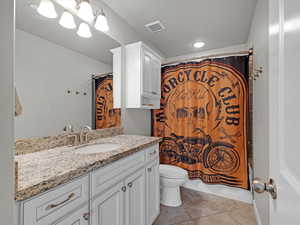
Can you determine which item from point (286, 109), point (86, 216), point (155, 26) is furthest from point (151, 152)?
point (155, 26)

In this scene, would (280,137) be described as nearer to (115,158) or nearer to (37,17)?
(115,158)

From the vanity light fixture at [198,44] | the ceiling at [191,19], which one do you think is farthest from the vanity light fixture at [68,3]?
the vanity light fixture at [198,44]

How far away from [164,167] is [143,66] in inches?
54.9

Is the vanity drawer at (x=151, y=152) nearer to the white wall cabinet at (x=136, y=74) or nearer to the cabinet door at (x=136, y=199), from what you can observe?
the cabinet door at (x=136, y=199)

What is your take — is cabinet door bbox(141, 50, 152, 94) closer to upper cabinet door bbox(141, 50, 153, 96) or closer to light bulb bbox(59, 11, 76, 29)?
upper cabinet door bbox(141, 50, 153, 96)

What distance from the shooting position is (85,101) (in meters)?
1.40

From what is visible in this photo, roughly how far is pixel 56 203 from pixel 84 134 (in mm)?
756

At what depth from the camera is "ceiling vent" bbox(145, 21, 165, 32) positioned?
1877mm

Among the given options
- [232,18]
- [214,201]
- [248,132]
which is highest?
[232,18]

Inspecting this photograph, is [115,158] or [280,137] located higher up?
[280,137]

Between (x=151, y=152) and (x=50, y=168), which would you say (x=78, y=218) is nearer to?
(x=50, y=168)

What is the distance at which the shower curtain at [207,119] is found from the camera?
70.6 inches

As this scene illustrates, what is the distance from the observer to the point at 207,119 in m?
1.97

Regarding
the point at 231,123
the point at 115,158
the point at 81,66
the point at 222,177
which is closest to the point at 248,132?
the point at 231,123
